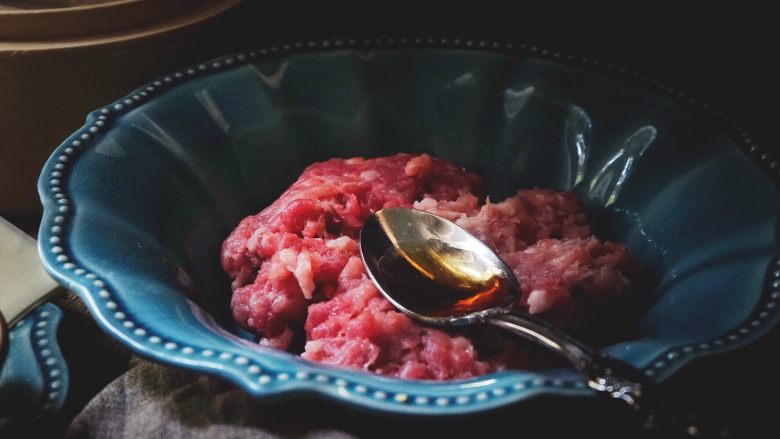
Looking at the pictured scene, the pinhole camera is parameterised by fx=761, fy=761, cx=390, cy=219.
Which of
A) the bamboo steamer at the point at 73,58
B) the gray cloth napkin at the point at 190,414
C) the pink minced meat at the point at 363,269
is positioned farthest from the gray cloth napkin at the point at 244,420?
the bamboo steamer at the point at 73,58

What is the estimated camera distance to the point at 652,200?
199 cm

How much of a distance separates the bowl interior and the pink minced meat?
125 mm

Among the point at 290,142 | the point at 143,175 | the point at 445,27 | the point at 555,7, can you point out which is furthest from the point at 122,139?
the point at 555,7

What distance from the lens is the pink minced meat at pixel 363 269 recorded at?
1538 mm

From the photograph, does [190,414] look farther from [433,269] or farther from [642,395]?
[642,395]

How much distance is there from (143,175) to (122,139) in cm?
11

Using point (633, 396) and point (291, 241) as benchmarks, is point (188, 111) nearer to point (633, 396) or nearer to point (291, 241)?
point (291, 241)

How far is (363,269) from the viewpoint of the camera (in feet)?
5.67

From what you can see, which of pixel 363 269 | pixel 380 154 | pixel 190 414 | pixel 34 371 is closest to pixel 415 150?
pixel 380 154

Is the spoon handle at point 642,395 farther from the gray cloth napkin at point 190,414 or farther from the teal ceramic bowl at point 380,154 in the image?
the gray cloth napkin at point 190,414

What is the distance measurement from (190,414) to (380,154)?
41.5 inches

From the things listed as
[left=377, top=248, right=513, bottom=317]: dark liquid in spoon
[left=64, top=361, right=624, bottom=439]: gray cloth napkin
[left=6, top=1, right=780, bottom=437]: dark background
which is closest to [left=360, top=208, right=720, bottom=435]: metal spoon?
[left=377, top=248, right=513, bottom=317]: dark liquid in spoon

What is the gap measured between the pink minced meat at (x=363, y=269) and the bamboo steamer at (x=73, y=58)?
57 cm

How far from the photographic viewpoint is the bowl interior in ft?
5.16
